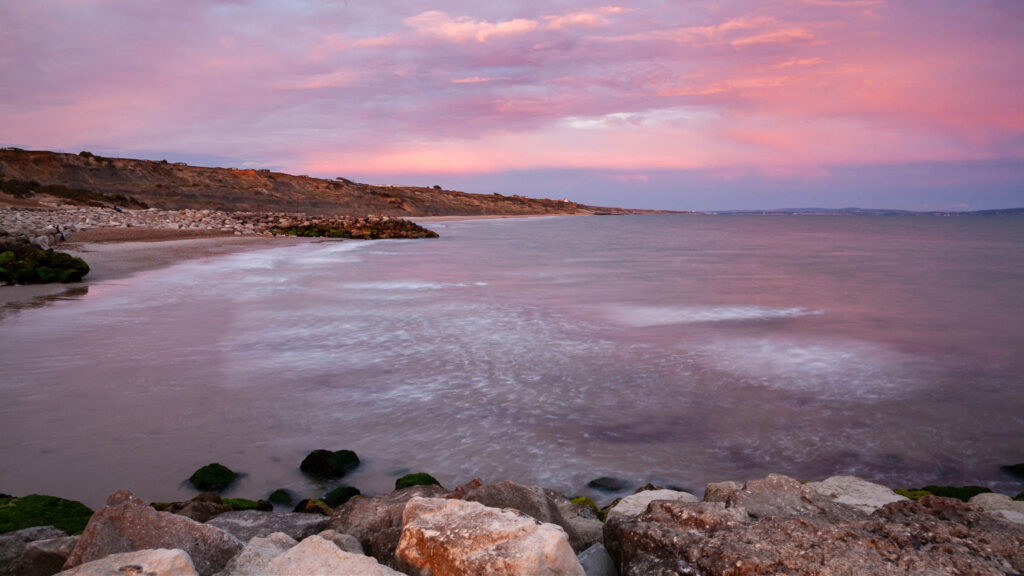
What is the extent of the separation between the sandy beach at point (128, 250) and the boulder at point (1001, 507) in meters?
12.1

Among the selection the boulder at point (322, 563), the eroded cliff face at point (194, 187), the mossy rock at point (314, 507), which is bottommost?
the mossy rock at point (314, 507)

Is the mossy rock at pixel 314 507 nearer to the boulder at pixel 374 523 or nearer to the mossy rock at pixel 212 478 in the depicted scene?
the boulder at pixel 374 523

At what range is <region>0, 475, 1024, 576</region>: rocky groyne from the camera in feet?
6.76

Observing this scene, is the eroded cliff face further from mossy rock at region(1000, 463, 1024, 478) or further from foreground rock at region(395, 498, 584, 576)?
mossy rock at region(1000, 463, 1024, 478)

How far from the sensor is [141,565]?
1920 millimetres

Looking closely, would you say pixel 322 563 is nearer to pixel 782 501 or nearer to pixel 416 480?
pixel 416 480

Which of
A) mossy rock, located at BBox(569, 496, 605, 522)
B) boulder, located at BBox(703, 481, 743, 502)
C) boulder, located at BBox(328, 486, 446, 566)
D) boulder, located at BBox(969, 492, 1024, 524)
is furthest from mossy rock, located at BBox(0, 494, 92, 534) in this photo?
boulder, located at BBox(969, 492, 1024, 524)

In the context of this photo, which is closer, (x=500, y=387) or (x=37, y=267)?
(x=500, y=387)

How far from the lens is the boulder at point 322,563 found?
2092 mm

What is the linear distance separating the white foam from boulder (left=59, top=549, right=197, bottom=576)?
27.3 ft

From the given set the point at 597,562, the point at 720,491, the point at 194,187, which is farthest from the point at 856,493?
the point at 194,187

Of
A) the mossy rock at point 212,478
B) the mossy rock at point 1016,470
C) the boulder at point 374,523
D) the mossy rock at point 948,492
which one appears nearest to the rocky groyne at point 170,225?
the mossy rock at point 212,478

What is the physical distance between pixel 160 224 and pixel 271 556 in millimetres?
29666

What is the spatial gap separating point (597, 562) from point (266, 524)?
1.55m
